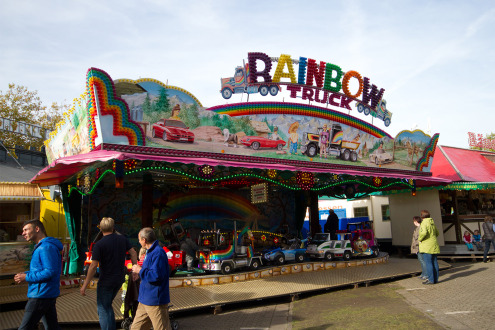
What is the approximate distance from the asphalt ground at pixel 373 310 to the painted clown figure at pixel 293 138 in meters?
4.56

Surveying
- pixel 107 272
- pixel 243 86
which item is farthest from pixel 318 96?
pixel 107 272

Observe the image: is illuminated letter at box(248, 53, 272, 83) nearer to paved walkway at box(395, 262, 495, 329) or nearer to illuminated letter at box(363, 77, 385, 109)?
illuminated letter at box(363, 77, 385, 109)

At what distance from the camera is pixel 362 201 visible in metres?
22.6

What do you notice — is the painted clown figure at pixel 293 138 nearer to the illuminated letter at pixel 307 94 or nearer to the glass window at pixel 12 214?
the illuminated letter at pixel 307 94

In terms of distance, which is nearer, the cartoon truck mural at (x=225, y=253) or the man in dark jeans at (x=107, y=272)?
the man in dark jeans at (x=107, y=272)

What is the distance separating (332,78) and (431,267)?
7.34 meters

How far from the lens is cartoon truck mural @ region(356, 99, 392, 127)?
49.1ft

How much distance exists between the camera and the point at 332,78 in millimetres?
14094

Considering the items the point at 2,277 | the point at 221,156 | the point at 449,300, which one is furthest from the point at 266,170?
the point at 2,277

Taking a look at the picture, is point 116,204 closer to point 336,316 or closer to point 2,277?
point 2,277

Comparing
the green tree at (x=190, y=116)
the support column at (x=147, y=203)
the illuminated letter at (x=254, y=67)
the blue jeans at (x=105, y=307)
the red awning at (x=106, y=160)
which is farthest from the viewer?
the illuminated letter at (x=254, y=67)

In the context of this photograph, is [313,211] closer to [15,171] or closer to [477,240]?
[477,240]

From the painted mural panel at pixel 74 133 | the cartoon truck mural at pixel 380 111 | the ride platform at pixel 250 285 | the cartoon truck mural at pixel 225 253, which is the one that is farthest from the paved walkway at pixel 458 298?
the painted mural panel at pixel 74 133

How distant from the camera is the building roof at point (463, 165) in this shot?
17062 mm
